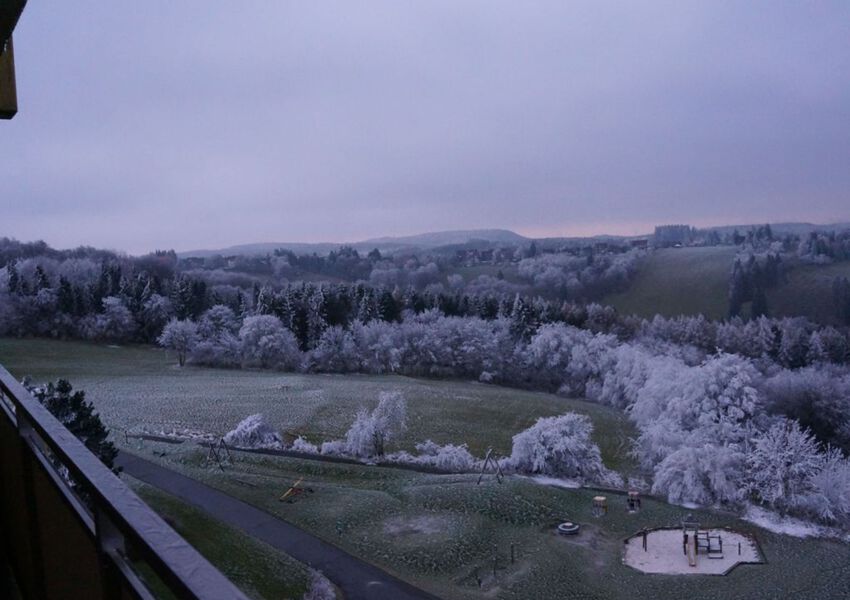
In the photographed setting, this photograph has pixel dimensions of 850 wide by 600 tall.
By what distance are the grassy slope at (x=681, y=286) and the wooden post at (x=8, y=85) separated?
159 feet

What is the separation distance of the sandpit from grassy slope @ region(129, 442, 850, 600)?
0.32 m

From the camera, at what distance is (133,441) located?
885 inches

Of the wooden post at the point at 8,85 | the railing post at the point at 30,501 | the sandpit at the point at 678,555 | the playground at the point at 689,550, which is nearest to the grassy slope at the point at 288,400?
the playground at the point at 689,550

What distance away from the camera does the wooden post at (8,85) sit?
326cm

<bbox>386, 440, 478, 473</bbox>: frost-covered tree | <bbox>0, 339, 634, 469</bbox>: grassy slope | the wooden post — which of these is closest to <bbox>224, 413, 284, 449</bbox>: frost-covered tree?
<bbox>0, 339, 634, 469</bbox>: grassy slope

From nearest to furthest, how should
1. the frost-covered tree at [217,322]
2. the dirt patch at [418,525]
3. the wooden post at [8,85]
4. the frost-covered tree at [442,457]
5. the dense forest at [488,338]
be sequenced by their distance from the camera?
the wooden post at [8,85]
the dirt patch at [418,525]
the frost-covered tree at [442,457]
the dense forest at [488,338]
the frost-covered tree at [217,322]

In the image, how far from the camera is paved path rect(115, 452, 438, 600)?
1391 cm

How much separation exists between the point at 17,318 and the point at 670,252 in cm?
5471

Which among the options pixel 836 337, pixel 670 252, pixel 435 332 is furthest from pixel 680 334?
pixel 670 252

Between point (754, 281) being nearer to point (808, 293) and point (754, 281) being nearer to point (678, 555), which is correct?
point (808, 293)

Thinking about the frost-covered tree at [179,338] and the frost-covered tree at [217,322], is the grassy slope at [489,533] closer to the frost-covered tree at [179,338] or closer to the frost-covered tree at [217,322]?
the frost-covered tree at [179,338]

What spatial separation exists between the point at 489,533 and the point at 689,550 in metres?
4.98

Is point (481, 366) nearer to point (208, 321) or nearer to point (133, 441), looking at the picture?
point (208, 321)

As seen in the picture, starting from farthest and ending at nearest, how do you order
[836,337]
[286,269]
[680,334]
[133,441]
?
[286,269], [680,334], [836,337], [133,441]
